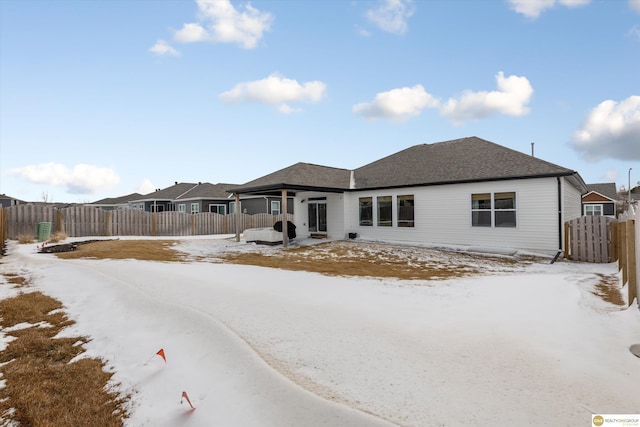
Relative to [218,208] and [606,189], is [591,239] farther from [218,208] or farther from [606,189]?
[606,189]

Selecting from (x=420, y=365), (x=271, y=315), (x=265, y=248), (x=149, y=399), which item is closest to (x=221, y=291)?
(x=271, y=315)

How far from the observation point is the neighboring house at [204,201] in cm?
3444

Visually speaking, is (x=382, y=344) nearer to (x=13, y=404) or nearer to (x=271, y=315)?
(x=271, y=315)

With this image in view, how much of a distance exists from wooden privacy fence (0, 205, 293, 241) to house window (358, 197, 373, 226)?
25.4 ft

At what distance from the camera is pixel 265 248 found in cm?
1817

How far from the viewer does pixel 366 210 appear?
20625 mm

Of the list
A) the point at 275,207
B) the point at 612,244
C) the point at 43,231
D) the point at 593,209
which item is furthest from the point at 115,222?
the point at 593,209

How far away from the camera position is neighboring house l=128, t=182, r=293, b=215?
34.4 m

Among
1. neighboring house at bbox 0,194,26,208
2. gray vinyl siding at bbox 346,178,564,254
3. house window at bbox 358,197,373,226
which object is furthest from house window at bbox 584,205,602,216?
neighboring house at bbox 0,194,26,208

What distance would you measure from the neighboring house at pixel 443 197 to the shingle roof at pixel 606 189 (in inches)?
1244

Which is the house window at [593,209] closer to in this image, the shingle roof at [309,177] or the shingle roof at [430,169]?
the shingle roof at [430,169]

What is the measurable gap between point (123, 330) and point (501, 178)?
15493mm

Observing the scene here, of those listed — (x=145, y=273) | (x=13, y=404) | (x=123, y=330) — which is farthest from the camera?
(x=145, y=273)

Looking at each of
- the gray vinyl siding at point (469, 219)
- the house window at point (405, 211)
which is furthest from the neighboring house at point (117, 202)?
the house window at point (405, 211)
